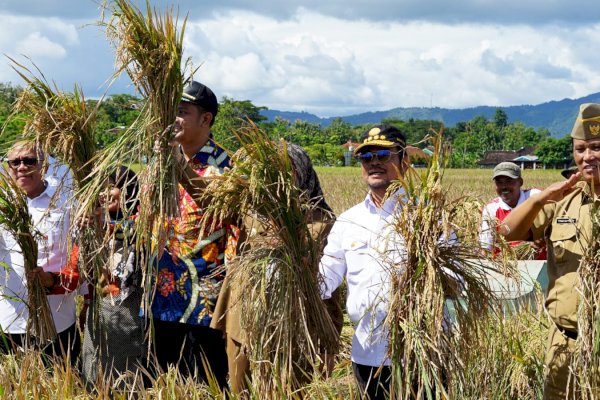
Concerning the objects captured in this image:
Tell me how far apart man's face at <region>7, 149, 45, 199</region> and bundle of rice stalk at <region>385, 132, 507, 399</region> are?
196 centimetres

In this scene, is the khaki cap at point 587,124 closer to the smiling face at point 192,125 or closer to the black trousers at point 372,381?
the black trousers at point 372,381

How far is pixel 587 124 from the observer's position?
9.77ft

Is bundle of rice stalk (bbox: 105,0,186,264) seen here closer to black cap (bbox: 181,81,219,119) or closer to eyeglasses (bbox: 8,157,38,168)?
black cap (bbox: 181,81,219,119)

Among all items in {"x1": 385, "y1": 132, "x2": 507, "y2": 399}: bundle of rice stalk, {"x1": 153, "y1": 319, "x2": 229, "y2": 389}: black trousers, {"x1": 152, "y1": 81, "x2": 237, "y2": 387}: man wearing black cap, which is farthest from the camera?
{"x1": 153, "y1": 319, "x2": 229, "y2": 389}: black trousers

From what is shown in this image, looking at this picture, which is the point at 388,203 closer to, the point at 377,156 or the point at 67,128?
the point at 377,156

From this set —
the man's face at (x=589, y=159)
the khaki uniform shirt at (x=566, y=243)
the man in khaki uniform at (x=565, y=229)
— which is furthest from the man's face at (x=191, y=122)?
the man's face at (x=589, y=159)

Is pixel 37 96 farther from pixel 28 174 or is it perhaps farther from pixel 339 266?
pixel 339 266

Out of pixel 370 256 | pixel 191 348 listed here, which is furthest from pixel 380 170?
pixel 191 348

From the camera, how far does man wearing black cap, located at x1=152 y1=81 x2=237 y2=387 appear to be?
3.46 metres

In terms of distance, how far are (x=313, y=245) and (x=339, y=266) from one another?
0.26m

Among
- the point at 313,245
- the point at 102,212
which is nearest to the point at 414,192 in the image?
the point at 313,245

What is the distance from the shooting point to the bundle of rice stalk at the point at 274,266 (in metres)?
2.95

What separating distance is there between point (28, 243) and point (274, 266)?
4.67ft

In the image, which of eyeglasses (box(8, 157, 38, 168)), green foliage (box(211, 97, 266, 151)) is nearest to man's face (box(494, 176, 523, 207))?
green foliage (box(211, 97, 266, 151))
